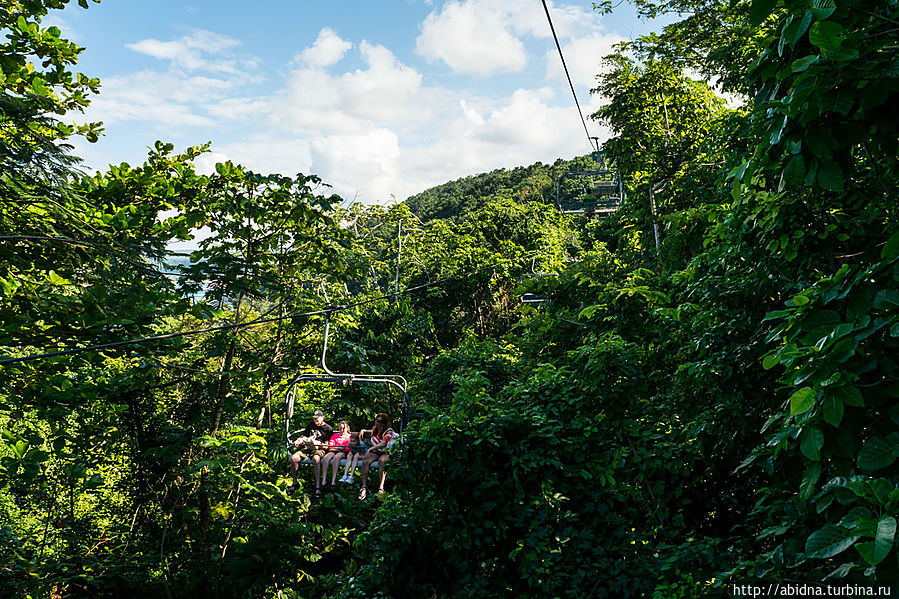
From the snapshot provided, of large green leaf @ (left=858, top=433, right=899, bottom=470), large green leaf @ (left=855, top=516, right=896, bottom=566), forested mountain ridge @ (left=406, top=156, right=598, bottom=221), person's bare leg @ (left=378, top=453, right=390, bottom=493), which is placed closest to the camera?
large green leaf @ (left=855, top=516, right=896, bottom=566)

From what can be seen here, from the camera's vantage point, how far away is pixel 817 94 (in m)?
1.37

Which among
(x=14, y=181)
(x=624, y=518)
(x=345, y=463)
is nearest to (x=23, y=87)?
(x=14, y=181)

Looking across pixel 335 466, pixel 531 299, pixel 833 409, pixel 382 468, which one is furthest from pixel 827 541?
pixel 531 299

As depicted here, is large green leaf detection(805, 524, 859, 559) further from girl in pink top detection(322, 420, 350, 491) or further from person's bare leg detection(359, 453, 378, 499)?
girl in pink top detection(322, 420, 350, 491)

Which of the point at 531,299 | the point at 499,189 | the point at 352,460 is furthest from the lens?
the point at 499,189

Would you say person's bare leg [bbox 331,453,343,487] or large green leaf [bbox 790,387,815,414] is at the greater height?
large green leaf [bbox 790,387,815,414]

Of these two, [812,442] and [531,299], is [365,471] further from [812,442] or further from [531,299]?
[812,442]

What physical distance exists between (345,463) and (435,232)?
12.6 meters

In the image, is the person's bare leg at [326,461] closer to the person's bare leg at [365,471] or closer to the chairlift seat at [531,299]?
the person's bare leg at [365,471]

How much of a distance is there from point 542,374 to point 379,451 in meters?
2.82

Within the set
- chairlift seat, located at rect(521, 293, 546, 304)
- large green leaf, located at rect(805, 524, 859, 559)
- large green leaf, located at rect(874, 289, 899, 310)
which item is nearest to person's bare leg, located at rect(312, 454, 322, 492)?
chairlift seat, located at rect(521, 293, 546, 304)

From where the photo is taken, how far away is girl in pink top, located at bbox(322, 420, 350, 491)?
6.61 meters

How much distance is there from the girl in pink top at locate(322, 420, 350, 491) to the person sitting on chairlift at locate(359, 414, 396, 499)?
37 cm

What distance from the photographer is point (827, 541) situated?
1287 millimetres
